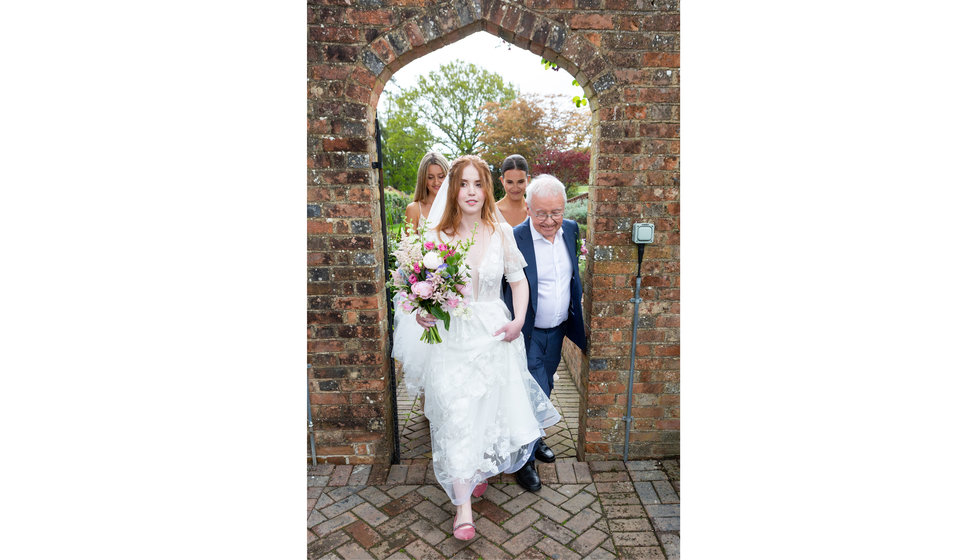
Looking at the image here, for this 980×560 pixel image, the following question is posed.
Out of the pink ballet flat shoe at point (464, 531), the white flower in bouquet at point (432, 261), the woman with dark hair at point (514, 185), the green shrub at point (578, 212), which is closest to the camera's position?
the white flower in bouquet at point (432, 261)

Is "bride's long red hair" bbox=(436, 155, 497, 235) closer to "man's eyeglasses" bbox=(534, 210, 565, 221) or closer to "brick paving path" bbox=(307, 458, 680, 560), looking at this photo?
"man's eyeglasses" bbox=(534, 210, 565, 221)

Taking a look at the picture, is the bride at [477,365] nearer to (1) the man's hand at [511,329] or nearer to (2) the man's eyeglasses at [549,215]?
(1) the man's hand at [511,329]

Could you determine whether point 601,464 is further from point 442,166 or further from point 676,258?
point 442,166

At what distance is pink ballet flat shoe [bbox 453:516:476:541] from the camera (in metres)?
2.71

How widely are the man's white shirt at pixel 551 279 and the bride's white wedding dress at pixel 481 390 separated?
30cm

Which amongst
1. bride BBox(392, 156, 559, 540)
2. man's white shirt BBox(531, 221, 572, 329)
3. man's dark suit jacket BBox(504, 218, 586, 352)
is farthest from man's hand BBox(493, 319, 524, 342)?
man's white shirt BBox(531, 221, 572, 329)

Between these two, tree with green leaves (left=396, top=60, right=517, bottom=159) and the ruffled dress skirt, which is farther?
tree with green leaves (left=396, top=60, right=517, bottom=159)

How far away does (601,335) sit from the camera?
3.24m

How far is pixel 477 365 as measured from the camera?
2.79 meters

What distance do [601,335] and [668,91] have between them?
173 cm

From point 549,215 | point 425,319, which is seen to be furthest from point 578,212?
point 425,319

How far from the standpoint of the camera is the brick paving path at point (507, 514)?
2688 millimetres

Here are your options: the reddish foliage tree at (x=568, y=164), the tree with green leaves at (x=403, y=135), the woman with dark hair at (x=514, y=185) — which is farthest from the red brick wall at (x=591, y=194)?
the tree with green leaves at (x=403, y=135)

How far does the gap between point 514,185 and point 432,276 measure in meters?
2.04
